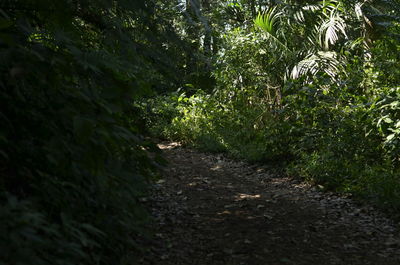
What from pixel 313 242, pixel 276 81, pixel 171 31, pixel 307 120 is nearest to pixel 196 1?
pixel 171 31

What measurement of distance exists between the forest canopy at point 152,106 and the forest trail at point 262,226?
0.40 meters

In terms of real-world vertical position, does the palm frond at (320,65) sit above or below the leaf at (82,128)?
below

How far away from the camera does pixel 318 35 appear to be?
31.3ft

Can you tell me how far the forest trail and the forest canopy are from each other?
40 centimetres

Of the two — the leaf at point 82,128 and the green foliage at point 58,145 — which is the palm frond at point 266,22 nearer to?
the green foliage at point 58,145

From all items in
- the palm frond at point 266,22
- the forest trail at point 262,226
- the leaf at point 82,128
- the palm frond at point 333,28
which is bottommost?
the forest trail at point 262,226

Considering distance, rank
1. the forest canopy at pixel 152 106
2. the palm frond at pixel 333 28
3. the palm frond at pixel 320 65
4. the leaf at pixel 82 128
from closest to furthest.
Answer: the leaf at pixel 82 128, the forest canopy at pixel 152 106, the palm frond at pixel 320 65, the palm frond at pixel 333 28

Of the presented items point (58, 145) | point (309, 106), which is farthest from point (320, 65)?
point (58, 145)

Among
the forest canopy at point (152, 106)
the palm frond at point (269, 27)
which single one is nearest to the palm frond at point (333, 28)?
the forest canopy at point (152, 106)

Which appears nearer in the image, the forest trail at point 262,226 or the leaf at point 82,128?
the leaf at point 82,128

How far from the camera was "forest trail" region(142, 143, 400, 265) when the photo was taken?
4.12 metres

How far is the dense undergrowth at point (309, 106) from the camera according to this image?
637 cm

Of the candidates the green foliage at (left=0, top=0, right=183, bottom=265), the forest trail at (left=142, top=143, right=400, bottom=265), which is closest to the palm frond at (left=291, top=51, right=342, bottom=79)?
the forest trail at (left=142, top=143, right=400, bottom=265)

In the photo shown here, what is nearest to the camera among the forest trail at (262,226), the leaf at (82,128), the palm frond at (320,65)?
the leaf at (82,128)
